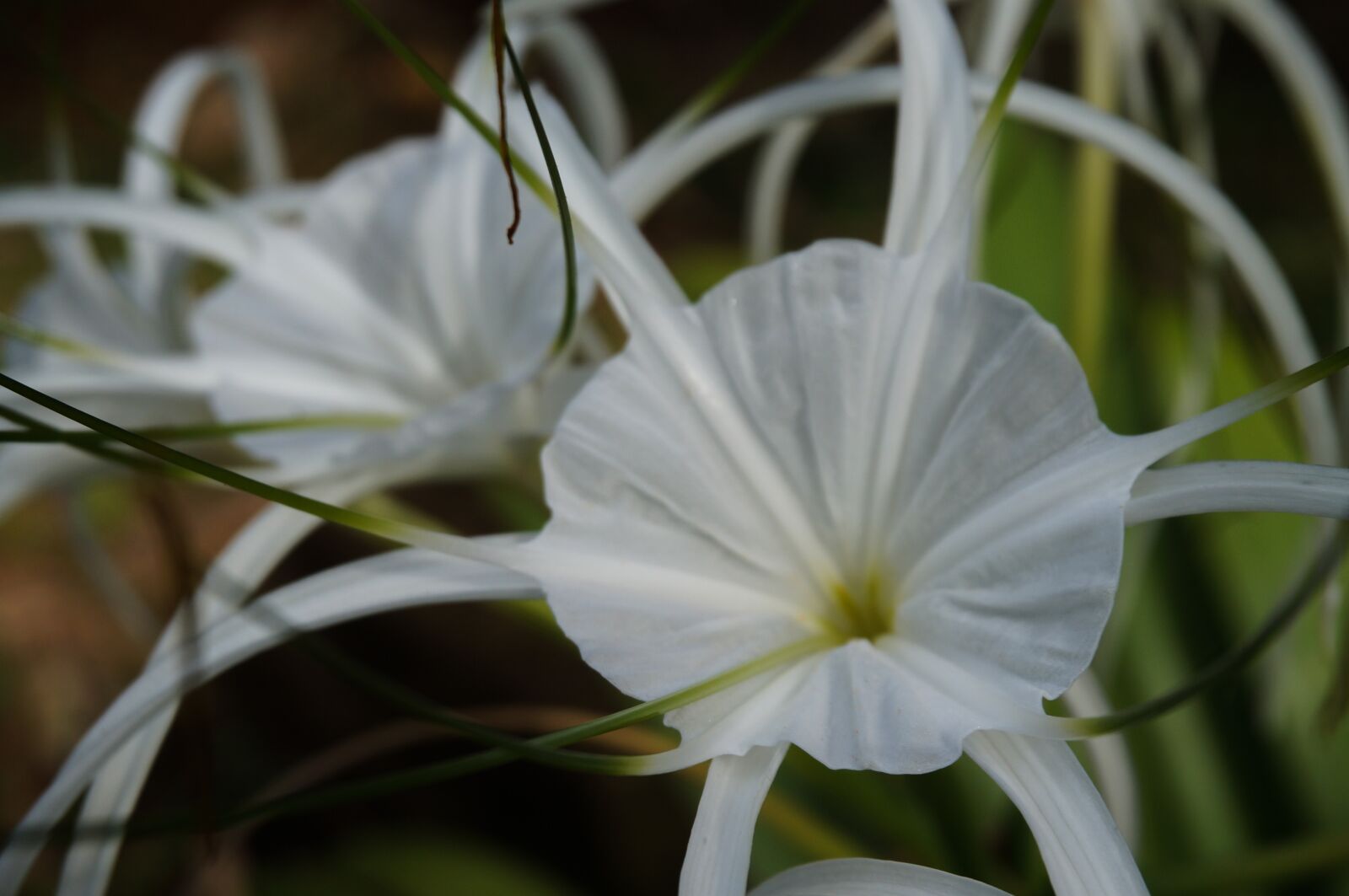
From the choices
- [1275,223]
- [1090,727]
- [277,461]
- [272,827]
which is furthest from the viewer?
[1275,223]

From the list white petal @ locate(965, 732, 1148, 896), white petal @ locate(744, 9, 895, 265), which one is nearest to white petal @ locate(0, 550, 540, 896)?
white petal @ locate(965, 732, 1148, 896)

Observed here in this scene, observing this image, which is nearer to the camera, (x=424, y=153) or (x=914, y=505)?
(x=914, y=505)

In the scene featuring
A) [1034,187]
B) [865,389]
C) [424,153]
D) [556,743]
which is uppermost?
[1034,187]

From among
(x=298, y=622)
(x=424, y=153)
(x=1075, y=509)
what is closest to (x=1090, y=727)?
(x=1075, y=509)

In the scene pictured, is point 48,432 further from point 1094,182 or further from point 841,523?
point 1094,182

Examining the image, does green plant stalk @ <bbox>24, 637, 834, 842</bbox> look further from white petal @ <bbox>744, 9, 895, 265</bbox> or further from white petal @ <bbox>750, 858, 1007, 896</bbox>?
white petal @ <bbox>744, 9, 895, 265</bbox>

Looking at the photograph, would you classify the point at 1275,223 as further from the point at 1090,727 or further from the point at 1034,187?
the point at 1090,727
